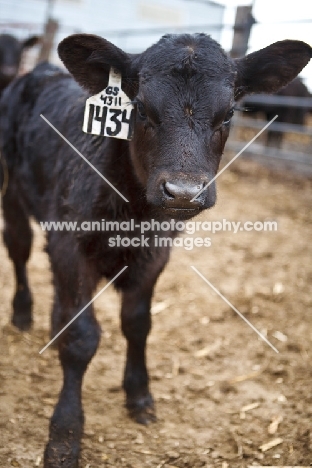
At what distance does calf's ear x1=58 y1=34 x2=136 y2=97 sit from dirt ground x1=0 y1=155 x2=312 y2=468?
910 millimetres

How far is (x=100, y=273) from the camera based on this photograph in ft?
8.79

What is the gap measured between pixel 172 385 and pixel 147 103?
1.75 meters

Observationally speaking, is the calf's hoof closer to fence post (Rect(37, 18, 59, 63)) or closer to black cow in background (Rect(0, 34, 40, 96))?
black cow in background (Rect(0, 34, 40, 96))

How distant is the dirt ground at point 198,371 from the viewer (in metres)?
2.53

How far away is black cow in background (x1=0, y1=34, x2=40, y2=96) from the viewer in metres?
7.92

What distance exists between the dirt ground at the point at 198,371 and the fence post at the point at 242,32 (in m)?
3.65

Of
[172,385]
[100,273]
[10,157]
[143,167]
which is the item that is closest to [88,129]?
[143,167]

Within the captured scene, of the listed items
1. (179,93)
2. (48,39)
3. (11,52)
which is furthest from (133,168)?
(48,39)

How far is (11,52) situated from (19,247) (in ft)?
19.0

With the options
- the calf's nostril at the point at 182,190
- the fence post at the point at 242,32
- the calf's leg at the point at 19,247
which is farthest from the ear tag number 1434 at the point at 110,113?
the fence post at the point at 242,32

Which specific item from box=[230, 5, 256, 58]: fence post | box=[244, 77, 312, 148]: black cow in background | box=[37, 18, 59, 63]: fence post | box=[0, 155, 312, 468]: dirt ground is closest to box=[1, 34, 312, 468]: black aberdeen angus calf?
box=[0, 155, 312, 468]: dirt ground

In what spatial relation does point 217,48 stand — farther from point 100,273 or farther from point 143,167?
point 100,273

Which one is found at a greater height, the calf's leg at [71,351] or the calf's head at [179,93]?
the calf's head at [179,93]

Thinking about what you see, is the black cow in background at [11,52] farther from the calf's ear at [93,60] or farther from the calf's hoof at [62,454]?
the calf's hoof at [62,454]
